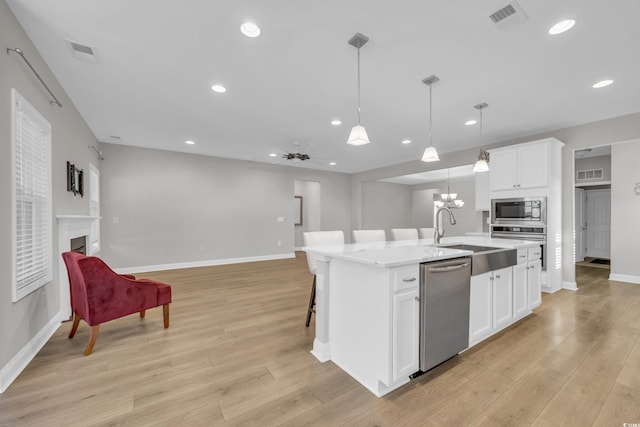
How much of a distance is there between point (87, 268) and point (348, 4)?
3.00 m

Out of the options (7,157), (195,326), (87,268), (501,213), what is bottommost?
(195,326)

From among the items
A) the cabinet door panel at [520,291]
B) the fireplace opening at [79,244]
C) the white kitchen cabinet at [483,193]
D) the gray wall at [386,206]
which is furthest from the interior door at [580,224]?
the fireplace opening at [79,244]

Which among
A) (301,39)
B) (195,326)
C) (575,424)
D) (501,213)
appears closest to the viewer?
(575,424)

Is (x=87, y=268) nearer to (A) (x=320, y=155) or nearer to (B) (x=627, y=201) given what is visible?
(A) (x=320, y=155)

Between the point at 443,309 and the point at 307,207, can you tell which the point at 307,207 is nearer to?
the point at 307,207

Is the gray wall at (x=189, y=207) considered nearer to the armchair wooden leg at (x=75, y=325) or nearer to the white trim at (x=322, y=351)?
the armchair wooden leg at (x=75, y=325)

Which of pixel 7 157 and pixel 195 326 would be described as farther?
pixel 195 326

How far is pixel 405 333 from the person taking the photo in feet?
5.84

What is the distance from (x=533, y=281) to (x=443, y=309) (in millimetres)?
1948

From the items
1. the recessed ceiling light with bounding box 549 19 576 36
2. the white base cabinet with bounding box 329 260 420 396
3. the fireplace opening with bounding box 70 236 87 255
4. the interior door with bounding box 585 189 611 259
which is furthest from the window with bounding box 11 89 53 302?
the interior door with bounding box 585 189 611 259

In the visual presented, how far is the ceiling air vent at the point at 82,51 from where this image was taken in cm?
230

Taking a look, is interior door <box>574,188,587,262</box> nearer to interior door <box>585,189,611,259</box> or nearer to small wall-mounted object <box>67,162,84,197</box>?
interior door <box>585,189,611,259</box>

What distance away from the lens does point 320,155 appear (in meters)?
6.36

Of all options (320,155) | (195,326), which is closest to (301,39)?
(195,326)
